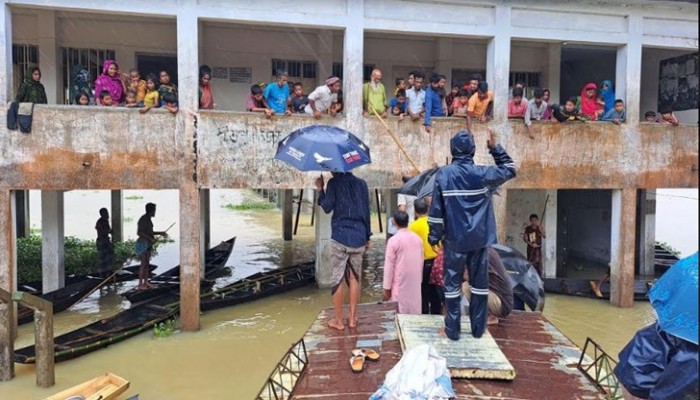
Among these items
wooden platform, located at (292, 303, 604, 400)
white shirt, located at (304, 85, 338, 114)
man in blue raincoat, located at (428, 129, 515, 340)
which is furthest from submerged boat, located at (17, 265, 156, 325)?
man in blue raincoat, located at (428, 129, 515, 340)

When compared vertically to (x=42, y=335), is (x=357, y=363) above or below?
above

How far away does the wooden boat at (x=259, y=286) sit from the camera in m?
11.8

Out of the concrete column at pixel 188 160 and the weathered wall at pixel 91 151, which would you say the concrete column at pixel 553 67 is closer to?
the concrete column at pixel 188 160

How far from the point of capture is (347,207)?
5.86 metres

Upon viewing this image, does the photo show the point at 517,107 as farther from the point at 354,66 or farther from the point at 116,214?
the point at 116,214

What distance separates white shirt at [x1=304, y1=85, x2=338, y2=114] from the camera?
10.2 metres

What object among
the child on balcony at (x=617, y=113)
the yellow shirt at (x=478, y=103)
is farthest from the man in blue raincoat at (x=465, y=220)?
the child on balcony at (x=617, y=113)

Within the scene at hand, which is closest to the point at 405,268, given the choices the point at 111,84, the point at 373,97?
the point at 373,97

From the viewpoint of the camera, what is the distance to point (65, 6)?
9141mm

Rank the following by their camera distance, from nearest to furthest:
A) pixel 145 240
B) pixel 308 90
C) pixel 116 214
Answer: pixel 145 240 → pixel 308 90 → pixel 116 214

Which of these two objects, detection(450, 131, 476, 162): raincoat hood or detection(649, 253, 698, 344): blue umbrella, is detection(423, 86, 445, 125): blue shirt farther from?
detection(649, 253, 698, 344): blue umbrella

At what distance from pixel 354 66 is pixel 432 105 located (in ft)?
5.30

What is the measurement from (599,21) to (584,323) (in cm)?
582

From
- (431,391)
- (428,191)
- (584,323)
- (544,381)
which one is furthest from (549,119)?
(431,391)
